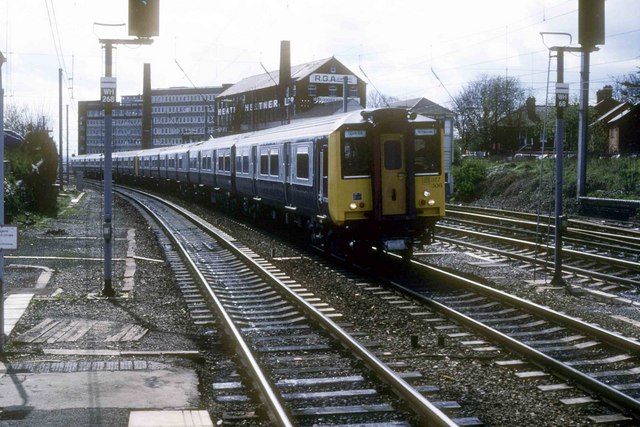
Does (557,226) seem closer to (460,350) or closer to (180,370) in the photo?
(460,350)

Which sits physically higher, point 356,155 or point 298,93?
point 298,93

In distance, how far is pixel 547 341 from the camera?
927cm

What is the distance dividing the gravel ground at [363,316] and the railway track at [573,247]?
2.95ft

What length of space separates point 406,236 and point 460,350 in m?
6.62

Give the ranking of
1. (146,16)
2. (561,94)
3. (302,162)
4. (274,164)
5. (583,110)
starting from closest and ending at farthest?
(146,16) → (561,94) → (302,162) → (274,164) → (583,110)

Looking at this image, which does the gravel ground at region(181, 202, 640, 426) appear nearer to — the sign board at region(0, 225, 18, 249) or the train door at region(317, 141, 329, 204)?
the train door at region(317, 141, 329, 204)

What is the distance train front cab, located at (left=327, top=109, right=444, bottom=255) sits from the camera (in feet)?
50.3

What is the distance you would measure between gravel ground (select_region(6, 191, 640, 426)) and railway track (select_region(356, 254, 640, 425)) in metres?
0.15

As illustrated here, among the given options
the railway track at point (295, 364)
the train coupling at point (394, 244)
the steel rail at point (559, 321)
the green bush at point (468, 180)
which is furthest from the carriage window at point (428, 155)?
the green bush at point (468, 180)

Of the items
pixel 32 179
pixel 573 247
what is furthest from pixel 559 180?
pixel 32 179

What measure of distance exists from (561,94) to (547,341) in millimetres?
5345

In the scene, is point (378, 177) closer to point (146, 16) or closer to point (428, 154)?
point (428, 154)

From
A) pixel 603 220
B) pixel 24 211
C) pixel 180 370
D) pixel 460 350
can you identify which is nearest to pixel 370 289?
pixel 460 350

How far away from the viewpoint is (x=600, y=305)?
38.9 feet
